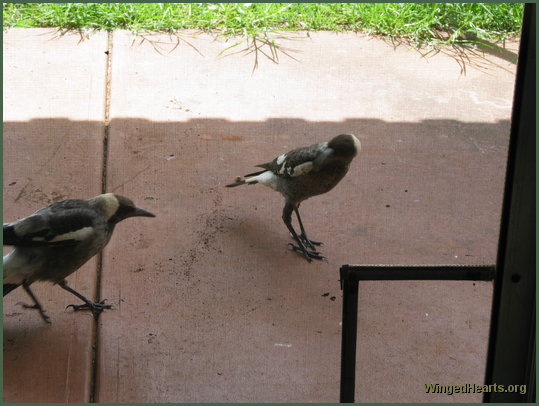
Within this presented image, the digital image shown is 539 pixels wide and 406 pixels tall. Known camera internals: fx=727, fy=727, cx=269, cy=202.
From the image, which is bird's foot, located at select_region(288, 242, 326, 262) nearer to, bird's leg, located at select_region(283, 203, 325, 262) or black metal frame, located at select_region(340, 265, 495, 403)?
bird's leg, located at select_region(283, 203, 325, 262)

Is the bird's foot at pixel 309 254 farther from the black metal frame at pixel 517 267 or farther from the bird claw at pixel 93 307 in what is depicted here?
the black metal frame at pixel 517 267

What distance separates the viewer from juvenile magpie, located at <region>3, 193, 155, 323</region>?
348 centimetres

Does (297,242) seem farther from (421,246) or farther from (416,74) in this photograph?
(416,74)

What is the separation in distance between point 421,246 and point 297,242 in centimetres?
76

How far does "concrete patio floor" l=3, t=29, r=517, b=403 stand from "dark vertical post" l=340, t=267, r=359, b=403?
84 cm

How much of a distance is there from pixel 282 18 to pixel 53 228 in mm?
3847

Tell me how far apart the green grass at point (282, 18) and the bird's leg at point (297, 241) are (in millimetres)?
2625

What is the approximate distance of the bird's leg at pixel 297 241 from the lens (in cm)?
430

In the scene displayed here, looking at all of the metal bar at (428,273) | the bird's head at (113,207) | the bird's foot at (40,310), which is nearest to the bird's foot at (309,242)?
the bird's head at (113,207)

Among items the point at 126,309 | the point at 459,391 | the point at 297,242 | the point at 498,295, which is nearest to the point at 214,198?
the point at 297,242

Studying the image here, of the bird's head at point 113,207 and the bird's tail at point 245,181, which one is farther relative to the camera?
the bird's tail at point 245,181

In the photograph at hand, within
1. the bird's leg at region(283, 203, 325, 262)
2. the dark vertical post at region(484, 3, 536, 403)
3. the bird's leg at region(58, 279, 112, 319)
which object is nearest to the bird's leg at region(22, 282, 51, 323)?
the bird's leg at region(58, 279, 112, 319)

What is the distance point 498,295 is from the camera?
1.90m

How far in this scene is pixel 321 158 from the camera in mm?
4141
